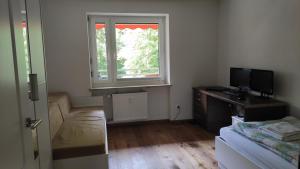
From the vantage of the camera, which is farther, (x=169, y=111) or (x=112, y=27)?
(x=169, y=111)

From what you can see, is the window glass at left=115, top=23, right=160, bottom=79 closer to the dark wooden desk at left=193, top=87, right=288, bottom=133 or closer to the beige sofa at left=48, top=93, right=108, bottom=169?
the dark wooden desk at left=193, top=87, right=288, bottom=133

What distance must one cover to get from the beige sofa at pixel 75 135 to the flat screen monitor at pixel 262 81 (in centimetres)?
224

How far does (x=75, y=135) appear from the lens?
2582mm

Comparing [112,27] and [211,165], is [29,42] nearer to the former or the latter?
[211,165]

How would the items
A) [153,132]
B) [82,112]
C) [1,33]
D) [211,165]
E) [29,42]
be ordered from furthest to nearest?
[153,132], [82,112], [211,165], [29,42], [1,33]

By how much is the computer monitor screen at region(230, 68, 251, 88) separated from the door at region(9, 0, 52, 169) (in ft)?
9.53

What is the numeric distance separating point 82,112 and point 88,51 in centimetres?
115

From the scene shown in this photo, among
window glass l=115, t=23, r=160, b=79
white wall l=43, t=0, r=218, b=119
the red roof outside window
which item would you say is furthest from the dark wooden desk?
the red roof outside window

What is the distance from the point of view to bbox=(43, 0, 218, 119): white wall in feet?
13.1

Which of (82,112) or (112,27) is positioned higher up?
(112,27)

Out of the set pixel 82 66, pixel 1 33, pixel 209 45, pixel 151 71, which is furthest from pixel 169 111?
pixel 1 33

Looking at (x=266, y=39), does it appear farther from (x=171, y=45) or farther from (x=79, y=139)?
(x=79, y=139)

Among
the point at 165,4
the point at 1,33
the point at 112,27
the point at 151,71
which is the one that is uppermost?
the point at 165,4

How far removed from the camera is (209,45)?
15.3ft
